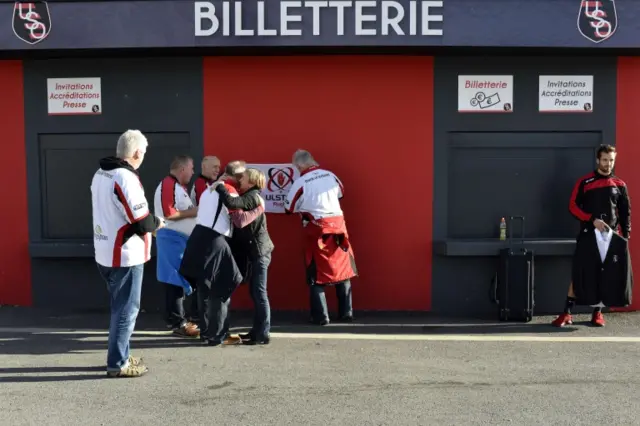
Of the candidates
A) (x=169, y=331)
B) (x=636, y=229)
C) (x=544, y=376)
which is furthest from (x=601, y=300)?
(x=169, y=331)

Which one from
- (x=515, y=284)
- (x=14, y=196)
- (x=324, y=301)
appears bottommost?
(x=324, y=301)

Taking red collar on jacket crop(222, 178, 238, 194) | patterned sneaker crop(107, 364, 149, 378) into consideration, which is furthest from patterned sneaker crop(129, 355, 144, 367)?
red collar on jacket crop(222, 178, 238, 194)

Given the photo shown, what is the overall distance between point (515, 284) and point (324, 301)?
203 centimetres

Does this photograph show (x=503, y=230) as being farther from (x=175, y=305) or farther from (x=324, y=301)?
(x=175, y=305)

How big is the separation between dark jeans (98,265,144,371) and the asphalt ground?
0.22 metres

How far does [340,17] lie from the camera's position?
677cm

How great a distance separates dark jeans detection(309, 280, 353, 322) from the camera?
6672 millimetres

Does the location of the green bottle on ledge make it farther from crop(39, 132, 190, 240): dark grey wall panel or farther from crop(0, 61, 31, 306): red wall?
crop(0, 61, 31, 306): red wall

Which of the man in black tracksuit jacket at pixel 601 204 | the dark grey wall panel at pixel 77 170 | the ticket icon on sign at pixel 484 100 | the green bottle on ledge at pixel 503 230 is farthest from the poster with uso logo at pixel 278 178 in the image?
the man in black tracksuit jacket at pixel 601 204

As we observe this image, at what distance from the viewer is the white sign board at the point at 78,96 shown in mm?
7406

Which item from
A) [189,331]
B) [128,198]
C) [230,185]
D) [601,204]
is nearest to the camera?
[128,198]

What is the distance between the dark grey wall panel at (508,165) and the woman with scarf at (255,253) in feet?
7.73

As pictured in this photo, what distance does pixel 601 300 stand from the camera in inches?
256

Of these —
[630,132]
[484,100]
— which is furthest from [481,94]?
[630,132]
